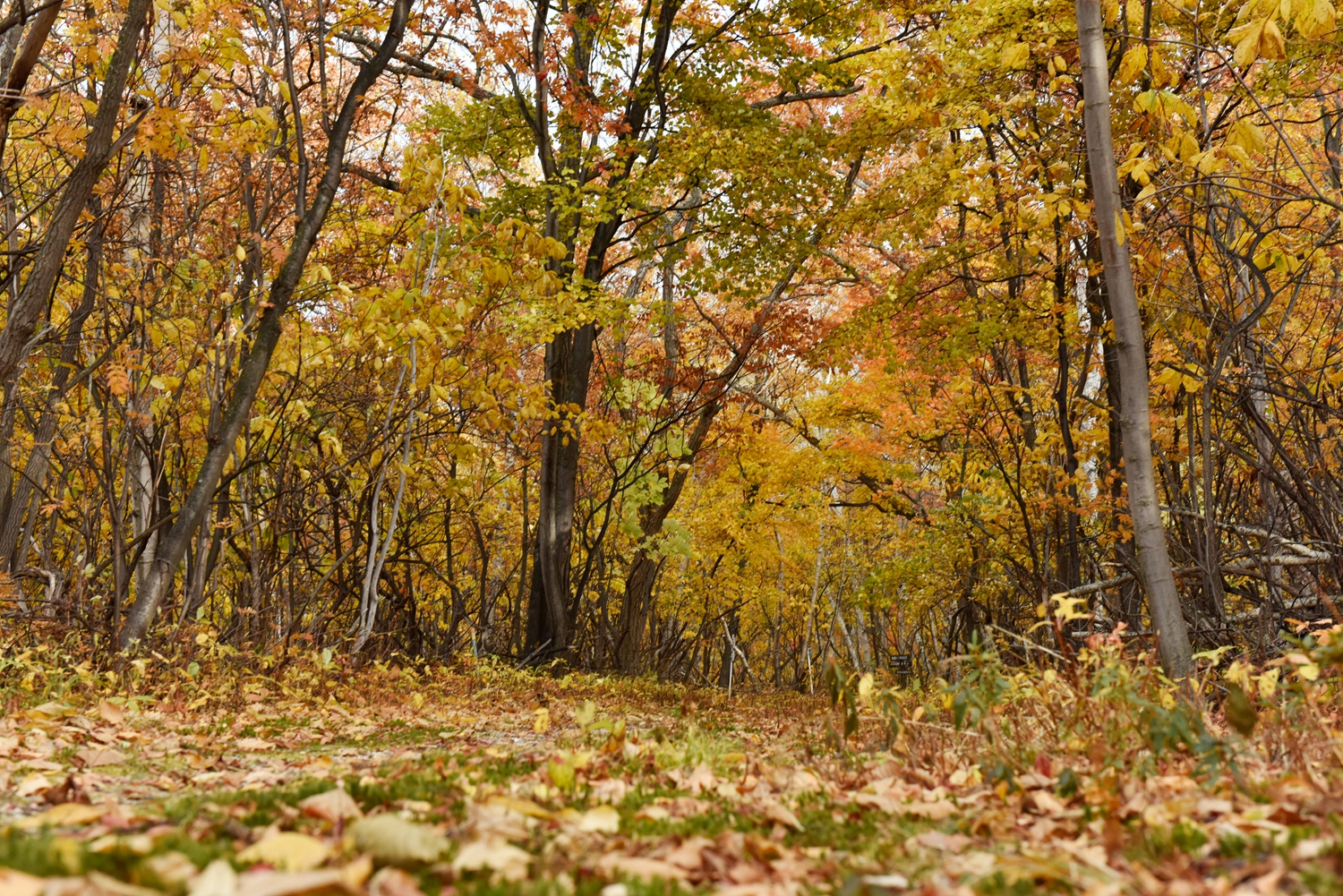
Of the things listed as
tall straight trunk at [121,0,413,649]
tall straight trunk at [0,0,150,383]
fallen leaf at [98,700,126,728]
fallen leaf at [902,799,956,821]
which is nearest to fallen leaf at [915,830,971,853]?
fallen leaf at [902,799,956,821]

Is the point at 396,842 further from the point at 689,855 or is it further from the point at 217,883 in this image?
the point at 689,855

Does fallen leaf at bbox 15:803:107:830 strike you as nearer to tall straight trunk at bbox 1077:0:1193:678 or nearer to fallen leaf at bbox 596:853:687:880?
fallen leaf at bbox 596:853:687:880

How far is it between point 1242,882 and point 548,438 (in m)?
9.45

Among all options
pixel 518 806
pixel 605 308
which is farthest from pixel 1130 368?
pixel 605 308

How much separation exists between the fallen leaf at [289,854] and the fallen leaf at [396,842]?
0.07m

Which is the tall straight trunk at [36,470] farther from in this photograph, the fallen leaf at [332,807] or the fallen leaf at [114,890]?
the fallen leaf at [114,890]

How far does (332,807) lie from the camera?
7.01ft

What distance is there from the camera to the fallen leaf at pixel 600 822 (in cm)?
212

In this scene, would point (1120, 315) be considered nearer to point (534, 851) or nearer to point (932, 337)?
point (534, 851)

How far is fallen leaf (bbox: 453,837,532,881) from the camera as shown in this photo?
1.61m

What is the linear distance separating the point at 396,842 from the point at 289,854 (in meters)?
0.19

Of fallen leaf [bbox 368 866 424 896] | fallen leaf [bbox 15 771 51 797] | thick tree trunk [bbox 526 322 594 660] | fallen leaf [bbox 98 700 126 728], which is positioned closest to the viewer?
fallen leaf [bbox 368 866 424 896]

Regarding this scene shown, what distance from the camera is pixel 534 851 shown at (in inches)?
74.0

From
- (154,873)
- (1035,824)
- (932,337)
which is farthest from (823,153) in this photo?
(154,873)
